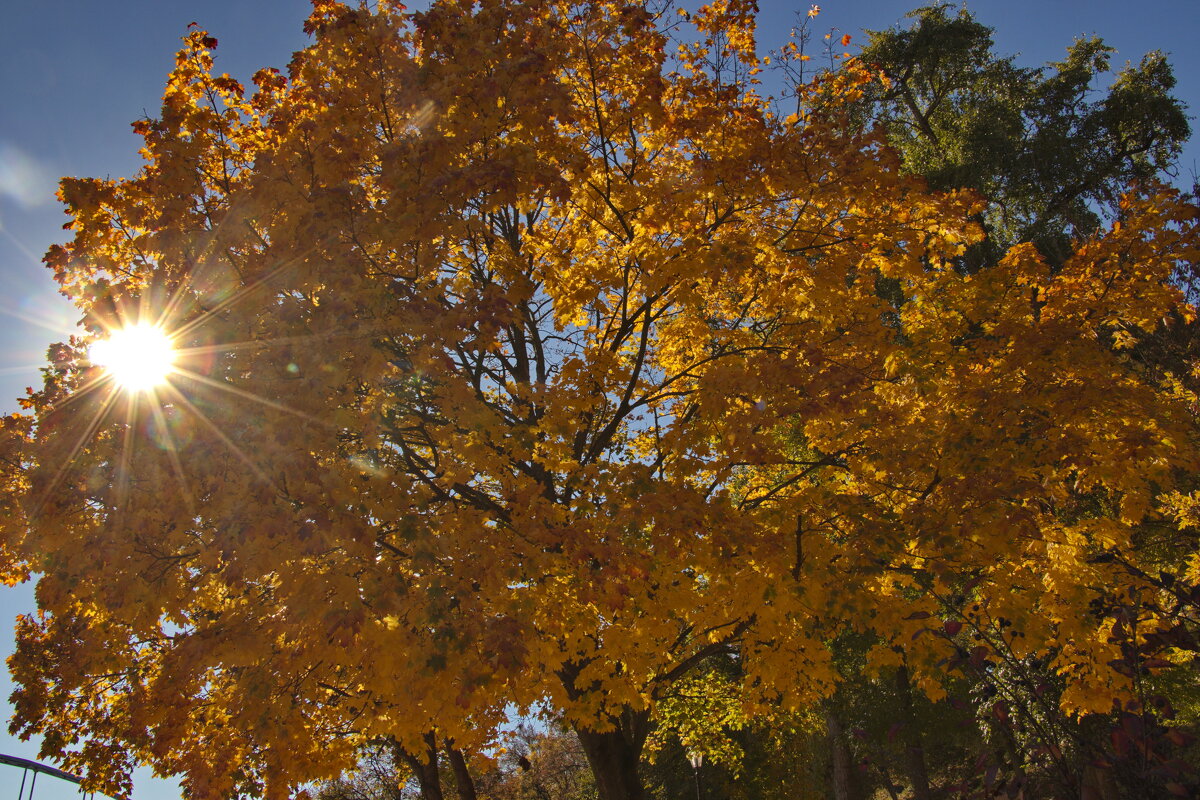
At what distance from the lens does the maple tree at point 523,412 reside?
14.9 feet

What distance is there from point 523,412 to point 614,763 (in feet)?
A: 13.0

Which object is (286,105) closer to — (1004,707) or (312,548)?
(312,548)

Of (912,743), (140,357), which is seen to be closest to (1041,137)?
(912,743)

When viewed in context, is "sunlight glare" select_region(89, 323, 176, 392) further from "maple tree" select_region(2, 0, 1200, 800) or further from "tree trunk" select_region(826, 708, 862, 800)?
"tree trunk" select_region(826, 708, 862, 800)

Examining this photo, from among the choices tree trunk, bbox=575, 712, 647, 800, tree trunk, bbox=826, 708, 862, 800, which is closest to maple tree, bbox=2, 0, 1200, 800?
tree trunk, bbox=575, 712, 647, 800

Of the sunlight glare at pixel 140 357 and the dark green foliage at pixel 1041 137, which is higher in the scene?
the dark green foliage at pixel 1041 137

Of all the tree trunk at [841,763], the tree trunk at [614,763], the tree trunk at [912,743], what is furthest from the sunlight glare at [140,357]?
the tree trunk at [841,763]

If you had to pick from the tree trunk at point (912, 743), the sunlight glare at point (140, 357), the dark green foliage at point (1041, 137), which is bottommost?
the tree trunk at point (912, 743)

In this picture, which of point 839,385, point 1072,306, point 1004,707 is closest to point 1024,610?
point 839,385

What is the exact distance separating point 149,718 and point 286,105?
5.37 m

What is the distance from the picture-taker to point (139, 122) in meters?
5.51

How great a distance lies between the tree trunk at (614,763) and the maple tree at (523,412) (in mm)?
35

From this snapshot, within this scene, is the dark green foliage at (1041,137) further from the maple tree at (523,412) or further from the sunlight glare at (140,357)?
the sunlight glare at (140,357)

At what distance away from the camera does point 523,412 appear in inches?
302
